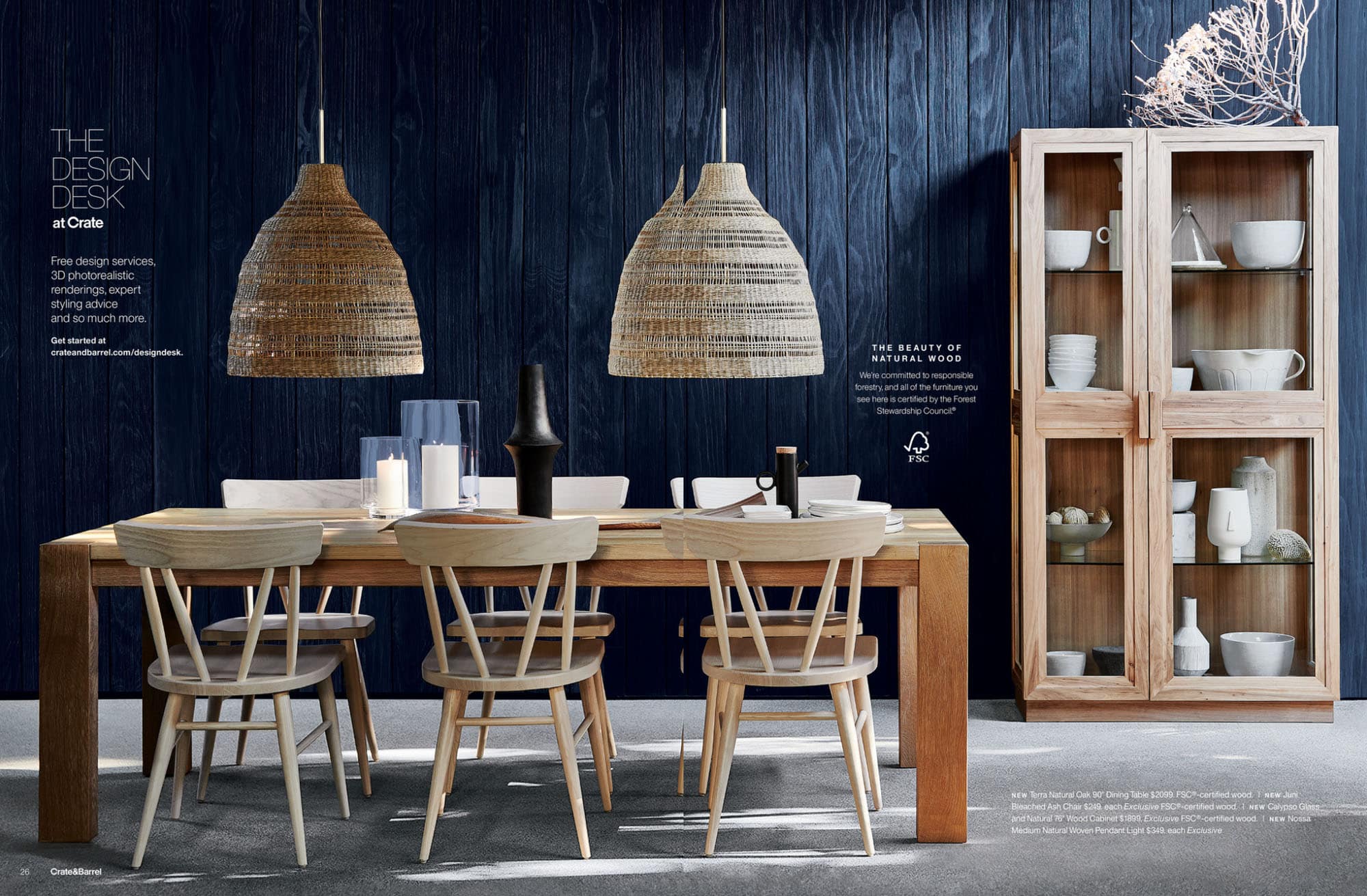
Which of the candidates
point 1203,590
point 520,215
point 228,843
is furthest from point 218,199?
point 1203,590

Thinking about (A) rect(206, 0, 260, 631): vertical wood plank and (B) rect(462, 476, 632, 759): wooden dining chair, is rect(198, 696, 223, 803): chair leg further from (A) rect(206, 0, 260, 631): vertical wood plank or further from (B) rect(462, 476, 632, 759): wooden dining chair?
(A) rect(206, 0, 260, 631): vertical wood plank

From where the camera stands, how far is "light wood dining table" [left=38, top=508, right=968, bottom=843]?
9.89ft

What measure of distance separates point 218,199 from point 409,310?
157cm

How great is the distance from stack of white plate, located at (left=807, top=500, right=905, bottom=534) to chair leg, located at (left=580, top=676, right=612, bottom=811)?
708mm

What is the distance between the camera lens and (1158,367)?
4.06 meters

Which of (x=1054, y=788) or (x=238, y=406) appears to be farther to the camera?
(x=238, y=406)

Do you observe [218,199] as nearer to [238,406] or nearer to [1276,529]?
[238,406]

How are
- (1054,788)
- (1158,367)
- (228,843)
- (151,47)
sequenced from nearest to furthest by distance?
(228,843), (1054,788), (1158,367), (151,47)

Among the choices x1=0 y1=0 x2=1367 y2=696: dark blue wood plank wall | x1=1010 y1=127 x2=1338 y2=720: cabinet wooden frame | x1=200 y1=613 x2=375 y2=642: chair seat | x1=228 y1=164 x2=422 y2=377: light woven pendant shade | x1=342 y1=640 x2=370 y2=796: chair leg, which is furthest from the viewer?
x1=0 y1=0 x2=1367 y2=696: dark blue wood plank wall

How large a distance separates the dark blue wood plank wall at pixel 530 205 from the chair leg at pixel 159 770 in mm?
1505

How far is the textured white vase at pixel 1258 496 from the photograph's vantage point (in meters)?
4.11

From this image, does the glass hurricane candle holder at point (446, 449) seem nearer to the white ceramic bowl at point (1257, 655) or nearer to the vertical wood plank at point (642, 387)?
the vertical wood plank at point (642, 387)

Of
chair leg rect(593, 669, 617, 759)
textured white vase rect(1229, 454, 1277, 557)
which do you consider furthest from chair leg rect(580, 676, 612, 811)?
textured white vase rect(1229, 454, 1277, 557)

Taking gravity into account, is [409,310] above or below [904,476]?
above
